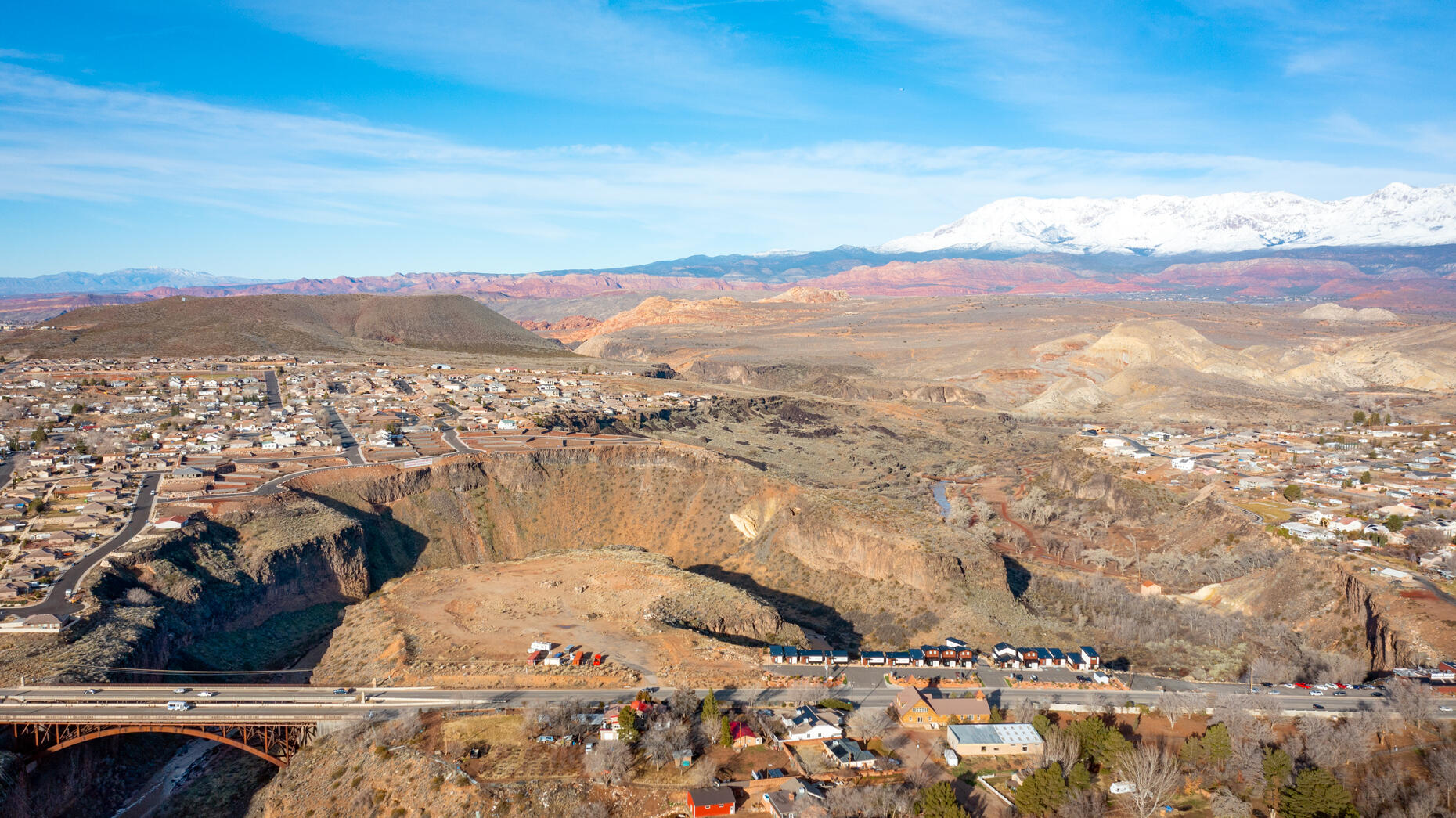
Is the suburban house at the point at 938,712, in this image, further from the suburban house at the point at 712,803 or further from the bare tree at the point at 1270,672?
the bare tree at the point at 1270,672

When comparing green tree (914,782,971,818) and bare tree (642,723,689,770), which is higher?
bare tree (642,723,689,770)

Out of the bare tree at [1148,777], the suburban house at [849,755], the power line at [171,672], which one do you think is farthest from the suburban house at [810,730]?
the power line at [171,672]

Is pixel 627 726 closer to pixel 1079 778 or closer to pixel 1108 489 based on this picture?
pixel 1079 778

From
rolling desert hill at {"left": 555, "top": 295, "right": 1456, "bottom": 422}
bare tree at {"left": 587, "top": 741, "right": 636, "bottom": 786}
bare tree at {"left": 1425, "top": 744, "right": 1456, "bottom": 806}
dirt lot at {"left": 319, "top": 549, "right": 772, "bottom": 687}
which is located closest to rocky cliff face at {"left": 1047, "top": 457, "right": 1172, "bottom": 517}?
bare tree at {"left": 1425, "top": 744, "right": 1456, "bottom": 806}

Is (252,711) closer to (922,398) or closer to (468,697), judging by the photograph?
(468,697)

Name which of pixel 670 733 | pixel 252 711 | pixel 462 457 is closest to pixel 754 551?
pixel 462 457

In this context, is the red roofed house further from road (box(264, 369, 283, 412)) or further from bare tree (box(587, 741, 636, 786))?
road (box(264, 369, 283, 412))
